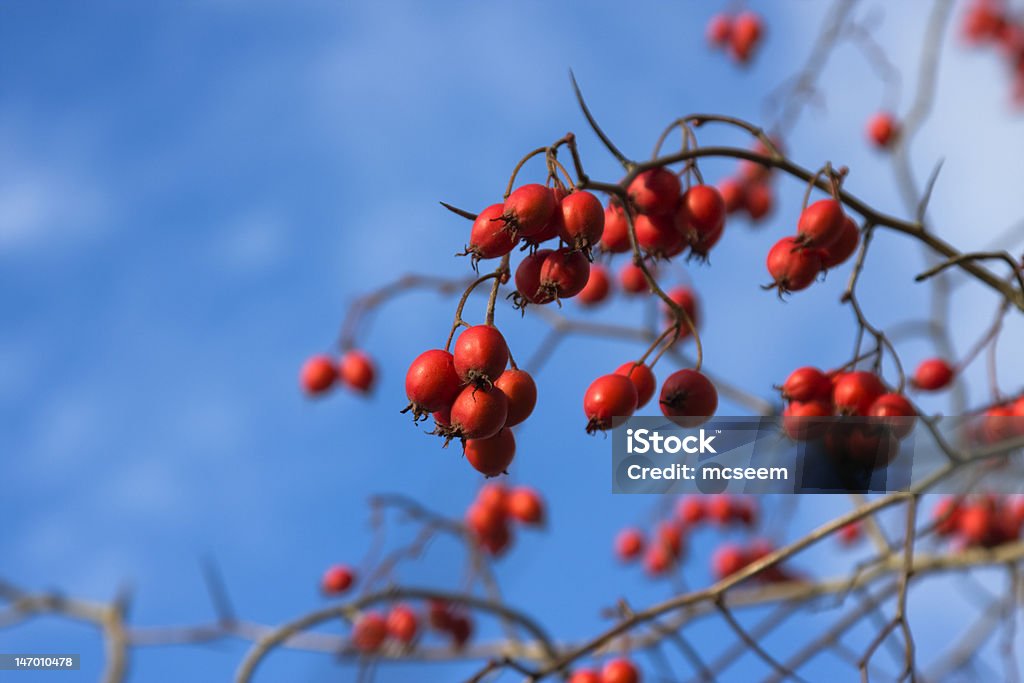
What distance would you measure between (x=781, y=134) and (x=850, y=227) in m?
3.19

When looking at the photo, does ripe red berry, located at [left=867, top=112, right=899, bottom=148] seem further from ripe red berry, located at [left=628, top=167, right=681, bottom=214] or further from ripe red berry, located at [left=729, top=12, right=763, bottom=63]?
ripe red berry, located at [left=628, top=167, right=681, bottom=214]

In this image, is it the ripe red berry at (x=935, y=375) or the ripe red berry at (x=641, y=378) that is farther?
the ripe red berry at (x=935, y=375)

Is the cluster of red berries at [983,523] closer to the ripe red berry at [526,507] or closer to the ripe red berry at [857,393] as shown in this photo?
the ripe red berry at [526,507]

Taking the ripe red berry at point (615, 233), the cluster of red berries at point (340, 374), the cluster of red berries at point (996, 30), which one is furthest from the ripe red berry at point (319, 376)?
the cluster of red berries at point (996, 30)

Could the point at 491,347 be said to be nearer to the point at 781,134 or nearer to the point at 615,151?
the point at 615,151

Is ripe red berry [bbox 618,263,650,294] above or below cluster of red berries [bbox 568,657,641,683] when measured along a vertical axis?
above

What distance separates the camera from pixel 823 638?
9.93 ft

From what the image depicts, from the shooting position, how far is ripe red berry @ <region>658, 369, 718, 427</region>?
2.19m

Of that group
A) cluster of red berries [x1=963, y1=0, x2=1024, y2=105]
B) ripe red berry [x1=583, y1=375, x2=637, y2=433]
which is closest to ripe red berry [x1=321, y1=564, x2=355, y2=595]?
ripe red berry [x1=583, y1=375, x2=637, y2=433]

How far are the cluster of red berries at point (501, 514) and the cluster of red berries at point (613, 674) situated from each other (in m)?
2.04

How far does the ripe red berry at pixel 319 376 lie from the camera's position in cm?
575

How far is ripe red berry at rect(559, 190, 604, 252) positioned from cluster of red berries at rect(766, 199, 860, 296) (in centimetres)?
76

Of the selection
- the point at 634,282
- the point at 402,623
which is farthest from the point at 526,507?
the point at 634,282

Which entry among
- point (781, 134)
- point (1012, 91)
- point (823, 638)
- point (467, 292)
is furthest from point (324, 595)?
point (1012, 91)
